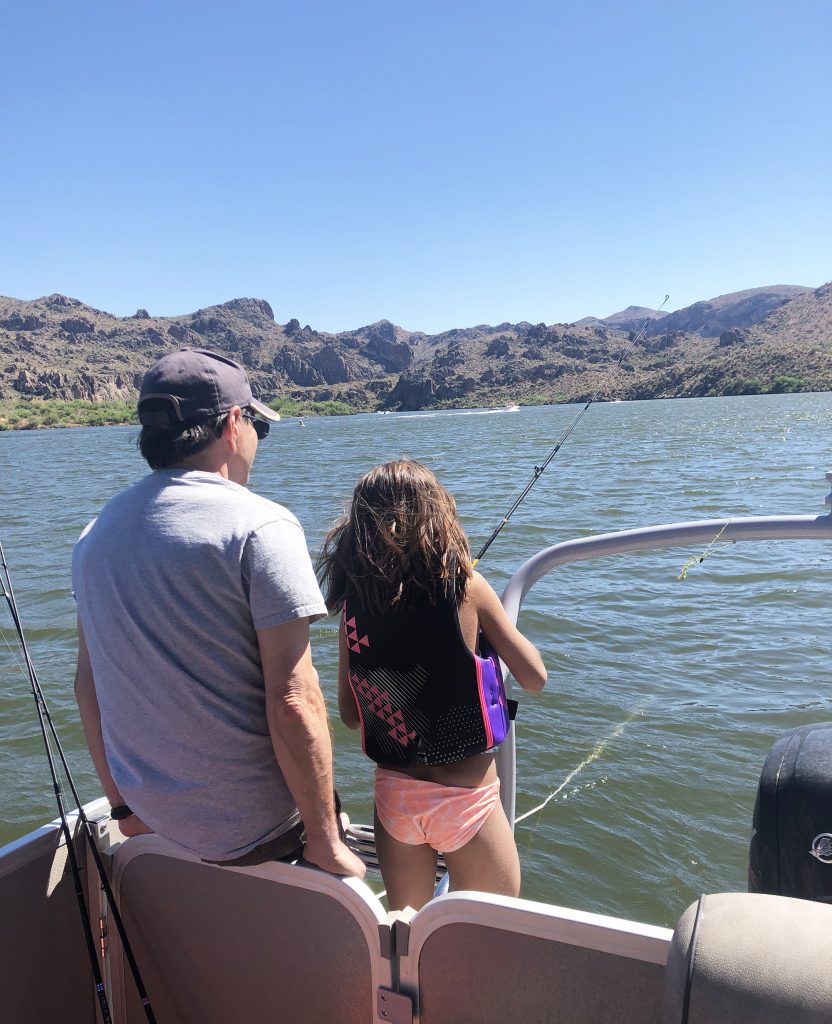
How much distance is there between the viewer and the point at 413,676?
226cm

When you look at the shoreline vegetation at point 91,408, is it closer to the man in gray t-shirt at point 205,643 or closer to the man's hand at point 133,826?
the man's hand at point 133,826

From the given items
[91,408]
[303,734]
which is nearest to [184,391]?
[303,734]

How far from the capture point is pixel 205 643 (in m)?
1.92

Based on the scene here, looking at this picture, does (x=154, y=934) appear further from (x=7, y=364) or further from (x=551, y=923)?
(x=7, y=364)

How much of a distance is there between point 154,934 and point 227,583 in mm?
1016

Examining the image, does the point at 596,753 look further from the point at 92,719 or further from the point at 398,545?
the point at 92,719

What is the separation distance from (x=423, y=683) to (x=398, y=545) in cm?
38

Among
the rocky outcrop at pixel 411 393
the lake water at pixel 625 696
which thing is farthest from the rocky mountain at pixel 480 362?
the lake water at pixel 625 696

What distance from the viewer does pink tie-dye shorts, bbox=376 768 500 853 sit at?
2324 millimetres

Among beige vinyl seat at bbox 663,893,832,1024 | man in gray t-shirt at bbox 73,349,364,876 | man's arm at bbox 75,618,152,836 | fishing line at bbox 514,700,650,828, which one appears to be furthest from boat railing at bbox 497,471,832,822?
fishing line at bbox 514,700,650,828

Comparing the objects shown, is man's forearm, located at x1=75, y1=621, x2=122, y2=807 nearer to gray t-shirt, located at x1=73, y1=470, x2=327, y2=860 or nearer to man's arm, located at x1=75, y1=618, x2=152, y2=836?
man's arm, located at x1=75, y1=618, x2=152, y2=836

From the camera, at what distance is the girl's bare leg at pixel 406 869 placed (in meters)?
2.40

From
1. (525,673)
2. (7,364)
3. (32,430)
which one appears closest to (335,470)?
(525,673)

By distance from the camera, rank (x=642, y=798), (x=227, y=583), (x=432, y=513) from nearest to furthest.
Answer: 1. (x=227, y=583)
2. (x=432, y=513)
3. (x=642, y=798)
